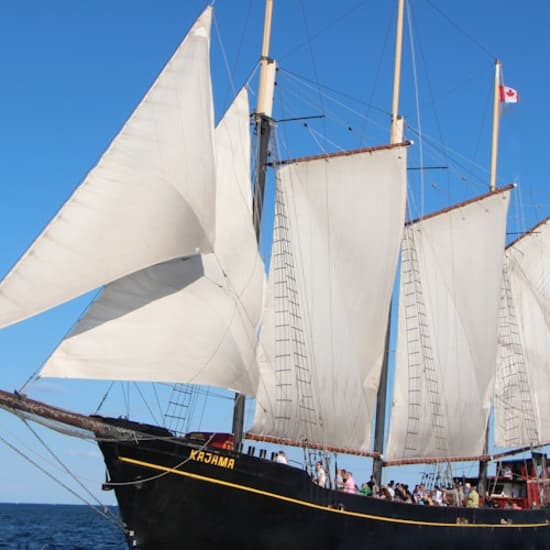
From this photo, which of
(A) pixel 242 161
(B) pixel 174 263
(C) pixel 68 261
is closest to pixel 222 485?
(B) pixel 174 263

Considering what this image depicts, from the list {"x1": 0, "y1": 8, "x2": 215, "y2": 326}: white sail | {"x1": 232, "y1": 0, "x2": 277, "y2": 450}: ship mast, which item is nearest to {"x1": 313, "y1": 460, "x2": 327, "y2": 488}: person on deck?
{"x1": 232, "y1": 0, "x2": 277, "y2": 450}: ship mast

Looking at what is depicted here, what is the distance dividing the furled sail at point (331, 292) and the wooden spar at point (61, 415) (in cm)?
700

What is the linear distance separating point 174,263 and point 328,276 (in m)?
10.1

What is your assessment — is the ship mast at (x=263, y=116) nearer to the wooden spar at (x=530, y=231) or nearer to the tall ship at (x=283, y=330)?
the tall ship at (x=283, y=330)

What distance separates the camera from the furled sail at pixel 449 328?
39438mm

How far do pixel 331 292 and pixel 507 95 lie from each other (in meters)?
20.2

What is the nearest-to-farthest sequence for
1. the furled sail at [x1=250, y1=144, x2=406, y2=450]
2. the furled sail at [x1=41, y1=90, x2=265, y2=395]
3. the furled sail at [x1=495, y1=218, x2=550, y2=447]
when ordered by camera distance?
1. the furled sail at [x1=41, y1=90, x2=265, y2=395]
2. the furled sail at [x1=250, y1=144, x2=406, y2=450]
3. the furled sail at [x1=495, y1=218, x2=550, y2=447]

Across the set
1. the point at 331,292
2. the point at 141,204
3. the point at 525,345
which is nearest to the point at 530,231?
the point at 525,345

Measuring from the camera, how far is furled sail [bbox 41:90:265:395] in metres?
24.7

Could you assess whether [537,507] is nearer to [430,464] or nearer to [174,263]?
[430,464]

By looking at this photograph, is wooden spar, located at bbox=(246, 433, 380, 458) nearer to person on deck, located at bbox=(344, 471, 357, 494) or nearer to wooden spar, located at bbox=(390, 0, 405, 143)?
person on deck, located at bbox=(344, 471, 357, 494)

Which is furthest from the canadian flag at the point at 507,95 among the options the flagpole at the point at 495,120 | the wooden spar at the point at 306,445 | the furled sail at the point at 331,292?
the wooden spar at the point at 306,445

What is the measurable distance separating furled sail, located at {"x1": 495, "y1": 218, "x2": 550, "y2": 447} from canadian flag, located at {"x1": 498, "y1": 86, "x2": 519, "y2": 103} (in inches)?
257

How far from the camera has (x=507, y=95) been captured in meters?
49.3
